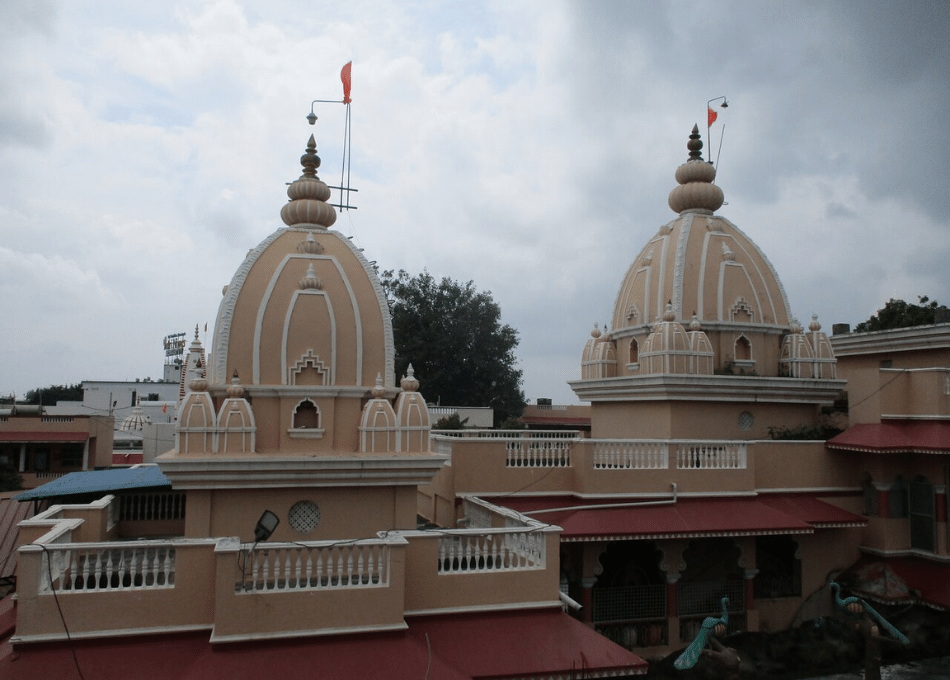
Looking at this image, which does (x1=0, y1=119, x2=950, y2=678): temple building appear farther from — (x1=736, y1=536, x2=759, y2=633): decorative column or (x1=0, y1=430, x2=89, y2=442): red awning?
(x1=0, y1=430, x2=89, y2=442): red awning

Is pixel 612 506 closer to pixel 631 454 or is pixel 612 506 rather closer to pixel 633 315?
pixel 631 454

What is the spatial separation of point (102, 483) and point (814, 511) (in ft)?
44.4

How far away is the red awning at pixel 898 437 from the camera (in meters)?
13.8

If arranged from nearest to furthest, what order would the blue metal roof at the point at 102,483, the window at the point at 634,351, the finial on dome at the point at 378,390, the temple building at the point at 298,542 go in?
the temple building at the point at 298,542 → the finial on dome at the point at 378,390 → the blue metal roof at the point at 102,483 → the window at the point at 634,351

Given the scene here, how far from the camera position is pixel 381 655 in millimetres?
8203

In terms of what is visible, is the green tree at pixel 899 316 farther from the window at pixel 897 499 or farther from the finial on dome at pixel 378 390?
the finial on dome at pixel 378 390

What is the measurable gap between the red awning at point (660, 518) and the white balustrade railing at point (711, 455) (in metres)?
0.67

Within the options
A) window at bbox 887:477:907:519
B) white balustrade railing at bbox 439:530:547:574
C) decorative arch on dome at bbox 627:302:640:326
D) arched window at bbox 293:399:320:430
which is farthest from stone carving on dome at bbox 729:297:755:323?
arched window at bbox 293:399:320:430

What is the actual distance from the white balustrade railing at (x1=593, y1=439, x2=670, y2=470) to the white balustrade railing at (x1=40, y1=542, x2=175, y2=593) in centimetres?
817

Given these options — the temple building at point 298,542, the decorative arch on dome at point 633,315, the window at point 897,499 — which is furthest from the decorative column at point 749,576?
the decorative arch on dome at point 633,315

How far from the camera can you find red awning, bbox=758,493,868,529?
14266 millimetres

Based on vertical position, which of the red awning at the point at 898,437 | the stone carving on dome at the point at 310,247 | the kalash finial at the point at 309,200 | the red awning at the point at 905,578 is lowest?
the red awning at the point at 905,578

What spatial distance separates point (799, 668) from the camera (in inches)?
531

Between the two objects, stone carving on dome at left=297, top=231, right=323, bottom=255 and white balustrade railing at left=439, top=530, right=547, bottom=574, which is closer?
white balustrade railing at left=439, top=530, right=547, bottom=574
